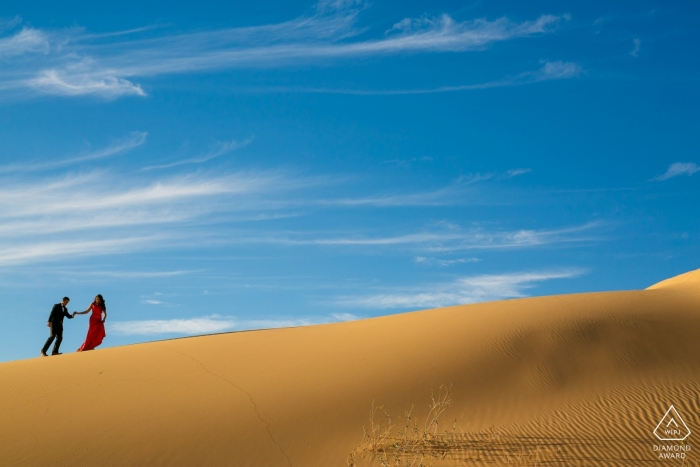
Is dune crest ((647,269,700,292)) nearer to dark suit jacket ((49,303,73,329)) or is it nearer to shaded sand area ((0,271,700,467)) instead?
shaded sand area ((0,271,700,467))

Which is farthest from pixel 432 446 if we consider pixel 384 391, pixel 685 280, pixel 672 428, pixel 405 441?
pixel 685 280

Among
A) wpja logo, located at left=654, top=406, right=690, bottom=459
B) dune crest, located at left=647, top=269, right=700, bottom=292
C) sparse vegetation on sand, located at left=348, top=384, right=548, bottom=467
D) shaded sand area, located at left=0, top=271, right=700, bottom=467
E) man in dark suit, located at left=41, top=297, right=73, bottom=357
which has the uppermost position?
man in dark suit, located at left=41, top=297, right=73, bottom=357

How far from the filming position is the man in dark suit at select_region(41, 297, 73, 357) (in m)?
19.4

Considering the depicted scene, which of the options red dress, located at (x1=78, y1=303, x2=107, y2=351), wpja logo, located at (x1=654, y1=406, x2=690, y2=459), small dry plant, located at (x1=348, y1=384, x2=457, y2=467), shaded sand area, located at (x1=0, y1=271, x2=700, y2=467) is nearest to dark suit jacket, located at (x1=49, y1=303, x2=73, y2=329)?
red dress, located at (x1=78, y1=303, x2=107, y2=351)

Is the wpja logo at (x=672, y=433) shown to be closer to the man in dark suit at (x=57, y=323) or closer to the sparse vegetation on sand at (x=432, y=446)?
the sparse vegetation on sand at (x=432, y=446)

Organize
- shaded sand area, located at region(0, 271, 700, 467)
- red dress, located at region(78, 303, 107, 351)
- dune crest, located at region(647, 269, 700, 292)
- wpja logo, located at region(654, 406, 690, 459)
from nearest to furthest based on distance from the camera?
1. wpja logo, located at region(654, 406, 690, 459)
2. shaded sand area, located at region(0, 271, 700, 467)
3. red dress, located at region(78, 303, 107, 351)
4. dune crest, located at region(647, 269, 700, 292)

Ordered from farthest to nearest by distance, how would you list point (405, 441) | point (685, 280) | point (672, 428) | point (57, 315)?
point (685, 280) < point (57, 315) < point (672, 428) < point (405, 441)

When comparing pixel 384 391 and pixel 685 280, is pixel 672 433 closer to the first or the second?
pixel 384 391

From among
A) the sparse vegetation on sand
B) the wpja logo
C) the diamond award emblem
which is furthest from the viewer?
the diamond award emblem

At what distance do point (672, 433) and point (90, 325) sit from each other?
15.6 meters

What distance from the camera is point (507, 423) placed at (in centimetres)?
1167

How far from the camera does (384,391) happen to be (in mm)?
13164

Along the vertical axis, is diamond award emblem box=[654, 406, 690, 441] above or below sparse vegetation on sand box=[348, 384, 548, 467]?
below

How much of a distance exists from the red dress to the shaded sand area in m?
1.65
